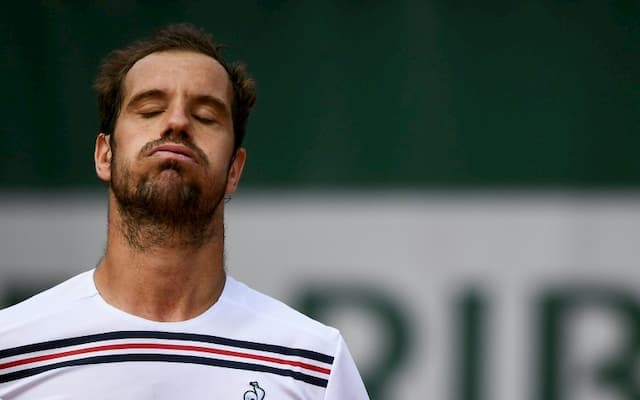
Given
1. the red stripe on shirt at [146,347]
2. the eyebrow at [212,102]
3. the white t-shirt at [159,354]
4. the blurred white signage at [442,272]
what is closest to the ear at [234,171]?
the eyebrow at [212,102]

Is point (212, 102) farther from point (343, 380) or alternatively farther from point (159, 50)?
point (343, 380)

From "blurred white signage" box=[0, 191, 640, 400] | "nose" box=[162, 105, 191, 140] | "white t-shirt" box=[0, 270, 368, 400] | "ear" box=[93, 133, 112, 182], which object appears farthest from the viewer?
"blurred white signage" box=[0, 191, 640, 400]

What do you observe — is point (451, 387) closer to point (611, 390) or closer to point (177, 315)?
point (611, 390)

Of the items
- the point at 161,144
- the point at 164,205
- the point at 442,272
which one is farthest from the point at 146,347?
the point at 442,272

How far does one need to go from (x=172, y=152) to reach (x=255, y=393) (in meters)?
0.48

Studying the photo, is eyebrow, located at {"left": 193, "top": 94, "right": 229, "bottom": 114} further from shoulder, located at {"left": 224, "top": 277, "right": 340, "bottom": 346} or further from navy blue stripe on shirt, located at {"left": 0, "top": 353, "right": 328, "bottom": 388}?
navy blue stripe on shirt, located at {"left": 0, "top": 353, "right": 328, "bottom": 388}

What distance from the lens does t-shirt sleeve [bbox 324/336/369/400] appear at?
2400 millimetres

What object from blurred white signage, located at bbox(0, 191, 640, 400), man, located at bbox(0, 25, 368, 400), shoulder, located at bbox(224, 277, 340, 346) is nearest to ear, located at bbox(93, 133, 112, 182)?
man, located at bbox(0, 25, 368, 400)

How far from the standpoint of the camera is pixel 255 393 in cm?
230

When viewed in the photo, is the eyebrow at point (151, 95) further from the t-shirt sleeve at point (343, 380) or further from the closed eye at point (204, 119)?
the t-shirt sleeve at point (343, 380)

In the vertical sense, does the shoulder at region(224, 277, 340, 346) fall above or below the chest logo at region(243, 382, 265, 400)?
above

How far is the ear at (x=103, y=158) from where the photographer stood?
2494 mm

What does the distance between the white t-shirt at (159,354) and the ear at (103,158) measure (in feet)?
0.69

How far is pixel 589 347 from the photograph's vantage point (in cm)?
443
